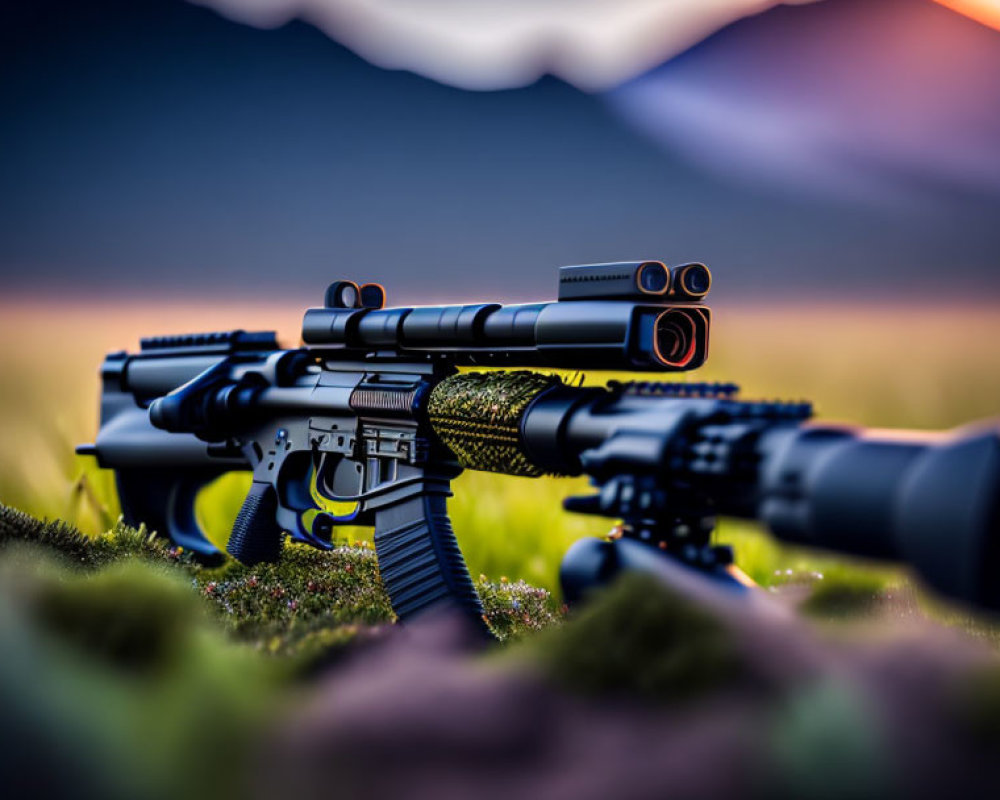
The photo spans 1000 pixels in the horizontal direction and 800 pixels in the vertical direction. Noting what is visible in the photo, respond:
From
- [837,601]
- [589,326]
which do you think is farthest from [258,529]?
[837,601]

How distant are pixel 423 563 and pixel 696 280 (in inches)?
51.8

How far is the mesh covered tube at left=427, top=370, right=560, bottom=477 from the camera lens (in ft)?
9.91

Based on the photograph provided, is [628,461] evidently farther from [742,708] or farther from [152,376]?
[152,376]

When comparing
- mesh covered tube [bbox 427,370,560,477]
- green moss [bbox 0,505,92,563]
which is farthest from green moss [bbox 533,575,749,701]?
green moss [bbox 0,505,92,563]

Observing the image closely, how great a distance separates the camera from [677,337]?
2.92 metres

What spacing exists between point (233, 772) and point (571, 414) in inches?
65.7

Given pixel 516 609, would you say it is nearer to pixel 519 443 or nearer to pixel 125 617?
pixel 519 443

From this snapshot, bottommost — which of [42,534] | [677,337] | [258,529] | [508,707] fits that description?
[258,529]

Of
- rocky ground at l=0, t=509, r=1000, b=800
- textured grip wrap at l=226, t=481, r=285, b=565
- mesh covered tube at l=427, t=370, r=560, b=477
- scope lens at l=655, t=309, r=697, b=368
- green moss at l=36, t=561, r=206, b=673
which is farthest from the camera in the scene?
textured grip wrap at l=226, t=481, r=285, b=565

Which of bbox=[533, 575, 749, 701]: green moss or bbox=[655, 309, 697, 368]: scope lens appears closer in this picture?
bbox=[533, 575, 749, 701]: green moss

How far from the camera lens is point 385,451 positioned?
3.61 meters

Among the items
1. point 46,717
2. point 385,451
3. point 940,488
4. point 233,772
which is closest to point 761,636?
point 940,488

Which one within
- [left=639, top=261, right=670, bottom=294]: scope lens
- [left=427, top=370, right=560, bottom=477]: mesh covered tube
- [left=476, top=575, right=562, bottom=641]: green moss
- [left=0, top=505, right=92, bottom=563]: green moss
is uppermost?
[left=639, top=261, right=670, bottom=294]: scope lens

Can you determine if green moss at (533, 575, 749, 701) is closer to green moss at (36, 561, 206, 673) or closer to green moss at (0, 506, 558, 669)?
green moss at (0, 506, 558, 669)
